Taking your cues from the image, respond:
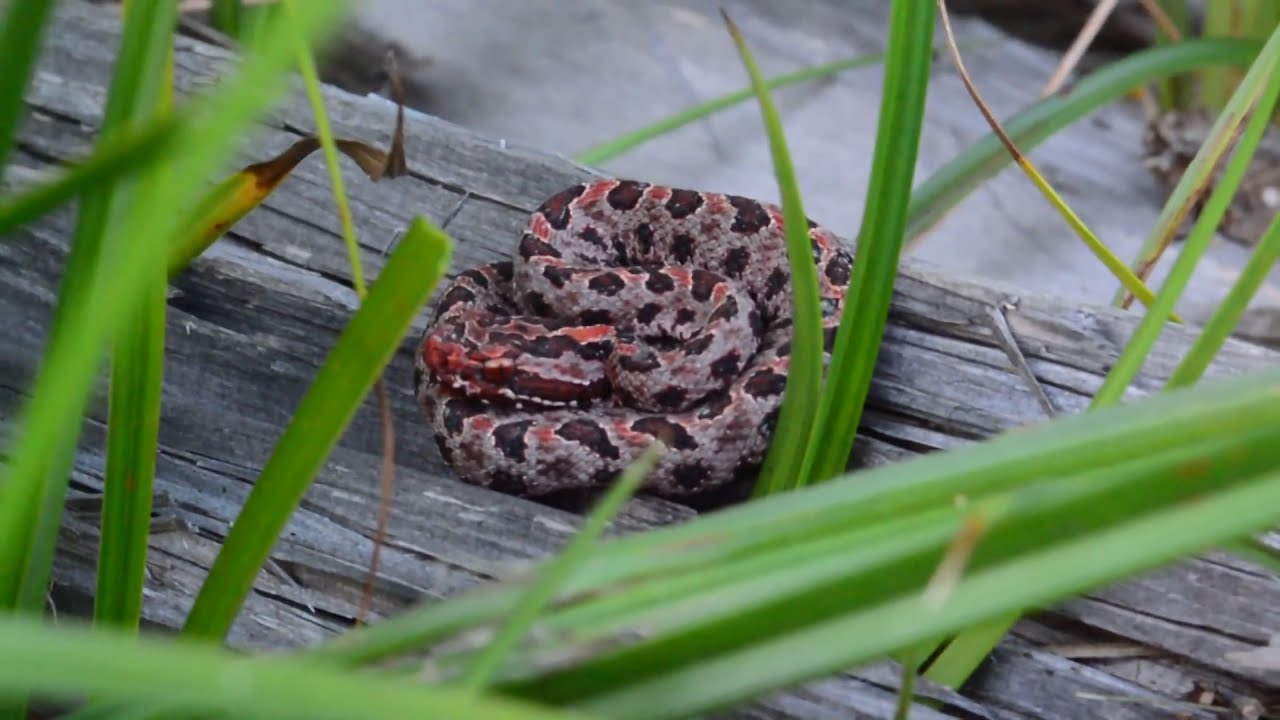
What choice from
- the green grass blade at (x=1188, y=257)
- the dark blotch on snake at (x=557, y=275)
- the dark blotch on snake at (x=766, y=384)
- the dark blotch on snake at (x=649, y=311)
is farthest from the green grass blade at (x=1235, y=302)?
the dark blotch on snake at (x=557, y=275)

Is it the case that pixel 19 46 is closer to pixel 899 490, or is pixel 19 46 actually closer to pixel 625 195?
pixel 899 490

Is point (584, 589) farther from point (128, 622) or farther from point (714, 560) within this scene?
point (128, 622)

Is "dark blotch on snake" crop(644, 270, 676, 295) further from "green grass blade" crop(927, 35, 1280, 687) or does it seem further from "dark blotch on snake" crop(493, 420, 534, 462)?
"green grass blade" crop(927, 35, 1280, 687)

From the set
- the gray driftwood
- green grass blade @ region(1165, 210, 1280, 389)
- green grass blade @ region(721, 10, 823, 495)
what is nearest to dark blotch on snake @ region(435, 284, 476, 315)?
the gray driftwood

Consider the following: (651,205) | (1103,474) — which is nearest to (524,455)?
(651,205)

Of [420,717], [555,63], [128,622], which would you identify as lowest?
[420,717]

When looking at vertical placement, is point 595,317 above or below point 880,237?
above

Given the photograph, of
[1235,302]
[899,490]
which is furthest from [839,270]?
[899,490]
